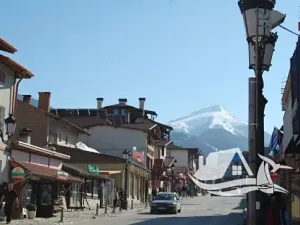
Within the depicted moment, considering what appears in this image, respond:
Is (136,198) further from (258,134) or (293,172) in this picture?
(258,134)

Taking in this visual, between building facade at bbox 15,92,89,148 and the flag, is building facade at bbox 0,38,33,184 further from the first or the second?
building facade at bbox 15,92,89,148

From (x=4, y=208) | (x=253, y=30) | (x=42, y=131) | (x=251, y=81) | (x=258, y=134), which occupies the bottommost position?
(x=4, y=208)

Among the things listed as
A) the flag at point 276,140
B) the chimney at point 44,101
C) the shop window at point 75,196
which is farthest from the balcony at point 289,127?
the chimney at point 44,101

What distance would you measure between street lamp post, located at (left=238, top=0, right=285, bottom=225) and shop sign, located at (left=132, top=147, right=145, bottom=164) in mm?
51528

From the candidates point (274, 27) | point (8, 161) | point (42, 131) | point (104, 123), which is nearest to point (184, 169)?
point (104, 123)

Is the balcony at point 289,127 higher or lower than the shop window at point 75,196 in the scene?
higher

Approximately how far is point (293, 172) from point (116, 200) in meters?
22.0

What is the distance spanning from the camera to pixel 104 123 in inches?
2665

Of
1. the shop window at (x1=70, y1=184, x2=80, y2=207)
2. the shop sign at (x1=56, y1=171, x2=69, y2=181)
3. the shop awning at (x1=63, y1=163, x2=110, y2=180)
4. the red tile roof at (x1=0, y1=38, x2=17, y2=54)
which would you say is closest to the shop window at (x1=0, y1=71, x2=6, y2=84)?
the red tile roof at (x1=0, y1=38, x2=17, y2=54)

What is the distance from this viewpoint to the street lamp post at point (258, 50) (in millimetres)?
7496

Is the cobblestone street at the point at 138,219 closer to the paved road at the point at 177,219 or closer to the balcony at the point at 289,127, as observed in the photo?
the paved road at the point at 177,219

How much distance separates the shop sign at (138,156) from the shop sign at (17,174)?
32668 millimetres

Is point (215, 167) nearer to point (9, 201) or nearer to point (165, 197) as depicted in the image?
point (9, 201)

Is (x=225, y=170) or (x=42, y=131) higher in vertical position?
(x=42, y=131)
